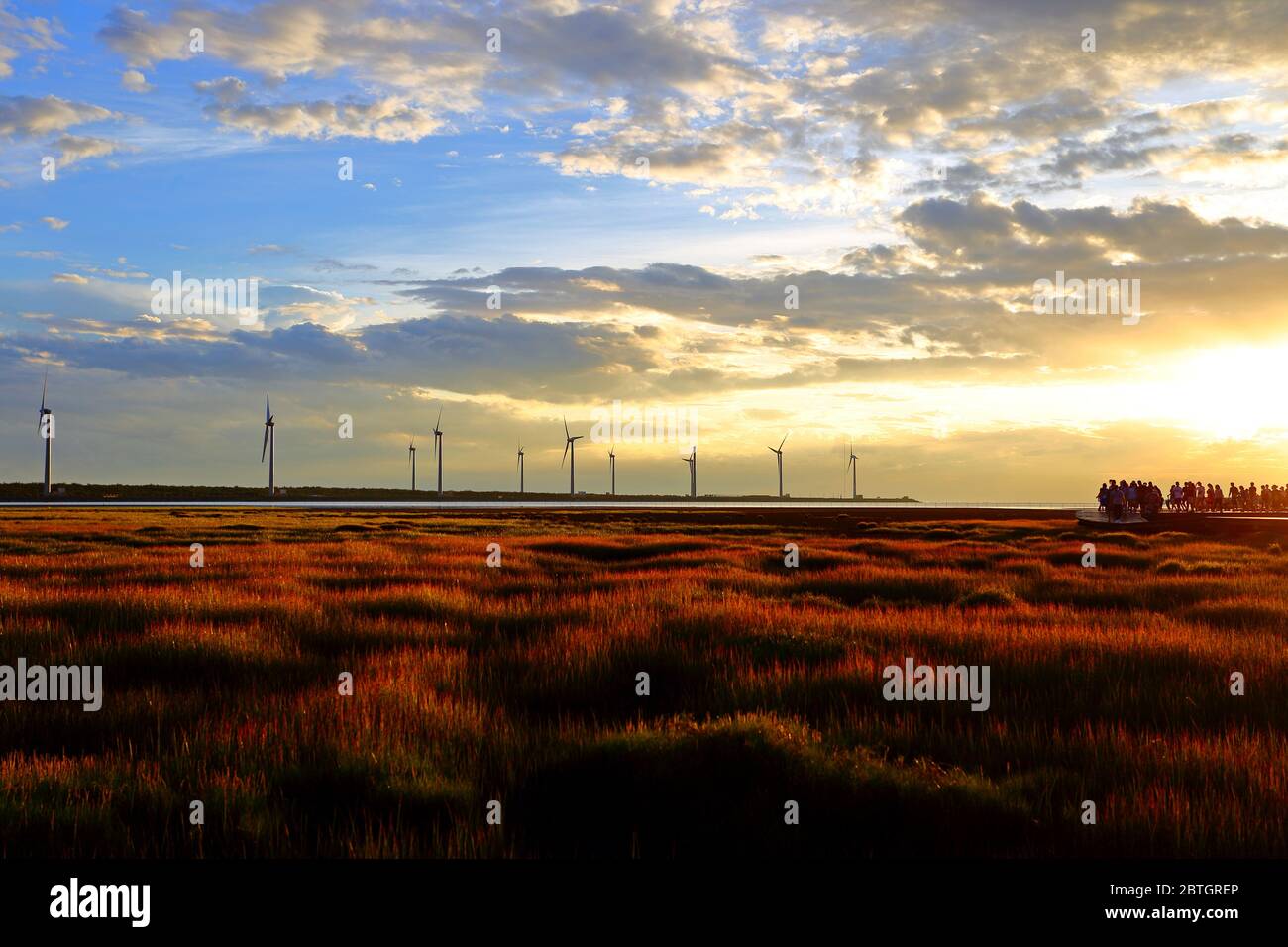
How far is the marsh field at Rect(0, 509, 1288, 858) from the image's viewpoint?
6.46 m

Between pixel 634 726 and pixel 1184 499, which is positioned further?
pixel 1184 499

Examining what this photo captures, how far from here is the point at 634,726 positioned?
939cm

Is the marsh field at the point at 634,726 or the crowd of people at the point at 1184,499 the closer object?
the marsh field at the point at 634,726

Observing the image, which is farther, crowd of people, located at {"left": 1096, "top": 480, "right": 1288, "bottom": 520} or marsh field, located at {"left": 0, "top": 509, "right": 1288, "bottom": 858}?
crowd of people, located at {"left": 1096, "top": 480, "right": 1288, "bottom": 520}

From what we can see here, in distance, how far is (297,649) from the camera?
1316 centimetres

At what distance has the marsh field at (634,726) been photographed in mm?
6465
